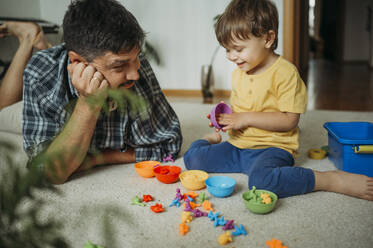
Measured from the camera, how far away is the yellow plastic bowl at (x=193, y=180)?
1.08 m

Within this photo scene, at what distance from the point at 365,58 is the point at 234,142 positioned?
5825 millimetres

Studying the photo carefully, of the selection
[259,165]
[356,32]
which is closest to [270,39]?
[259,165]

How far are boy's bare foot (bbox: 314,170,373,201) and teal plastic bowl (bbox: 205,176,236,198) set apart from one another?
0.27m

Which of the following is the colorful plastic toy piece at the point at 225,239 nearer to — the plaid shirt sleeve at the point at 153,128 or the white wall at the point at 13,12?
the plaid shirt sleeve at the point at 153,128

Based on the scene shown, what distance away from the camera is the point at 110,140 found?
4.17ft

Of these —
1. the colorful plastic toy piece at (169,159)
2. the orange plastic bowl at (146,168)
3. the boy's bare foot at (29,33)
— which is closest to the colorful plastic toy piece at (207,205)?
the orange plastic bowl at (146,168)

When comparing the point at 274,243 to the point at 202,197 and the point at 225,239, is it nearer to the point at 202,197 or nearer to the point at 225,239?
the point at 225,239

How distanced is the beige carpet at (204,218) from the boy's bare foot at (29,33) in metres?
1.02

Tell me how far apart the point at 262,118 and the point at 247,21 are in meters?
0.33

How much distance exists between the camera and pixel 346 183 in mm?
1004

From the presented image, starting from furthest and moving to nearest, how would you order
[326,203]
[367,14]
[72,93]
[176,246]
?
[367,14]
[72,93]
[326,203]
[176,246]

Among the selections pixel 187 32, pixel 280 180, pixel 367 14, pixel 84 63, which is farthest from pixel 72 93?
pixel 367 14

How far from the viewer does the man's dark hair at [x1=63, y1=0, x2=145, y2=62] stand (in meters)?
0.98

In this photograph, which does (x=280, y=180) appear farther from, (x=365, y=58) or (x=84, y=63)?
(x=365, y=58)
